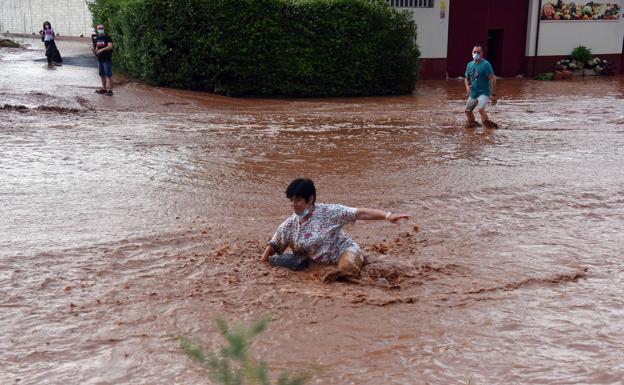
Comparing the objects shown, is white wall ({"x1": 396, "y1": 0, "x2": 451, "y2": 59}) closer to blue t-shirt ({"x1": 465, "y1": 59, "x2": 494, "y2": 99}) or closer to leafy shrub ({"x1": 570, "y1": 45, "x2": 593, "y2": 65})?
leafy shrub ({"x1": 570, "y1": 45, "x2": 593, "y2": 65})

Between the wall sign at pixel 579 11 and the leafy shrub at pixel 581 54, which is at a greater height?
the wall sign at pixel 579 11

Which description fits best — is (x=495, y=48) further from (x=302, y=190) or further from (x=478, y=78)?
(x=302, y=190)

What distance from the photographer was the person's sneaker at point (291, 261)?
6.42 meters

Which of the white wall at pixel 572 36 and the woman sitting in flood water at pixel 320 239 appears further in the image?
the white wall at pixel 572 36

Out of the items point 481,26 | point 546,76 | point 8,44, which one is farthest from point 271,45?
point 8,44

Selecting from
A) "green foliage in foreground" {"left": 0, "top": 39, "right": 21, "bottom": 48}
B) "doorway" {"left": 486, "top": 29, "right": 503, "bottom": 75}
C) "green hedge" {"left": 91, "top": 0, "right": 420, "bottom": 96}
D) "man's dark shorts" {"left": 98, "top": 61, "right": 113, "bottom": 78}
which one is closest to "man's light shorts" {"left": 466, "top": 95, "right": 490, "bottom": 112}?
"green hedge" {"left": 91, "top": 0, "right": 420, "bottom": 96}

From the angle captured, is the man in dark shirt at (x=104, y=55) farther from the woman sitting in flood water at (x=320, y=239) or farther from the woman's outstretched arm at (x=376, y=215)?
the woman's outstretched arm at (x=376, y=215)

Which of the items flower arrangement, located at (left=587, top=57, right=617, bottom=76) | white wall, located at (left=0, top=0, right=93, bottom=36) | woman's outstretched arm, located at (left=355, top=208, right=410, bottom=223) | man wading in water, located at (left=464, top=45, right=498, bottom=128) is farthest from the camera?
white wall, located at (left=0, top=0, right=93, bottom=36)

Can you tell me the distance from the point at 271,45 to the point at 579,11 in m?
13.0

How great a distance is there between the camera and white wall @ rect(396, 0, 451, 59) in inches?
878

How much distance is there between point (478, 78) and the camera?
14.0 meters

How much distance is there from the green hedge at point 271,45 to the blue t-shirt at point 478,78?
5126mm

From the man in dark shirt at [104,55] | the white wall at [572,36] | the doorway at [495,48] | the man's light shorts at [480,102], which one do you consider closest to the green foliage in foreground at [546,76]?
the white wall at [572,36]

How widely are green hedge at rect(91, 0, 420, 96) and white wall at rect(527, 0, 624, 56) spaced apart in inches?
280
